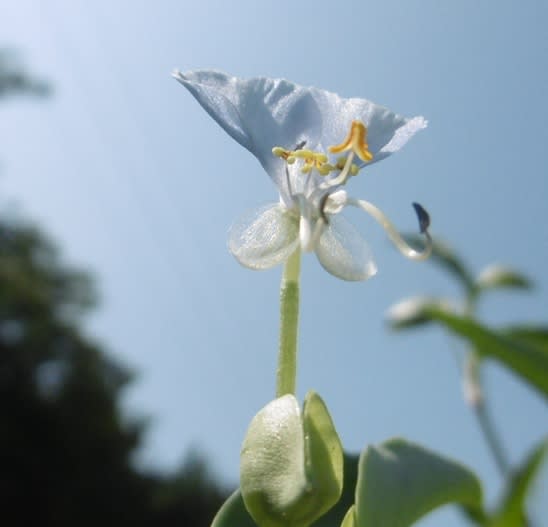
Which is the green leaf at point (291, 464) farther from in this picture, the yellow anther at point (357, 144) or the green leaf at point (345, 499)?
the yellow anther at point (357, 144)

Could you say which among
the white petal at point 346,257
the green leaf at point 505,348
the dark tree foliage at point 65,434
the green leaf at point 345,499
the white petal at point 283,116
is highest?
the white petal at point 283,116

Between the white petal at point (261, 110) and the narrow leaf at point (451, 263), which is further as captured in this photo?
the narrow leaf at point (451, 263)

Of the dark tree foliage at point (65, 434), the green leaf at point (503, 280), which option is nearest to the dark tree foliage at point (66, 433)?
the dark tree foliage at point (65, 434)

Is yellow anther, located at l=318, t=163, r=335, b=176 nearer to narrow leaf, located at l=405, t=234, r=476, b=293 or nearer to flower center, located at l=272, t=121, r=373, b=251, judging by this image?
flower center, located at l=272, t=121, r=373, b=251

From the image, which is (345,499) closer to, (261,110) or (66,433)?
(261,110)

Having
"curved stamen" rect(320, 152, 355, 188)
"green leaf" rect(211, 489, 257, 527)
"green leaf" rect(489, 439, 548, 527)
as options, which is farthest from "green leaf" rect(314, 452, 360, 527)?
"curved stamen" rect(320, 152, 355, 188)

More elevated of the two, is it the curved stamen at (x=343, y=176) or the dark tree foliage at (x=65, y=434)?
the curved stamen at (x=343, y=176)
